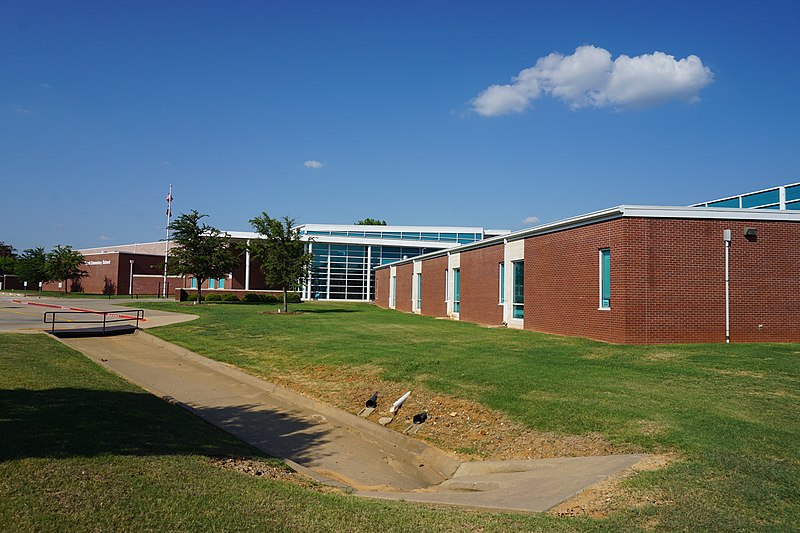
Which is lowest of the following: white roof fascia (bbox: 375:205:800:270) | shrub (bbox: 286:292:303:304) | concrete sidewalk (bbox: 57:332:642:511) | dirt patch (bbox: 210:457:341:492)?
concrete sidewalk (bbox: 57:332:642:511)

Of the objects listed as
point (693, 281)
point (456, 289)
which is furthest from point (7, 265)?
point (693, 281)

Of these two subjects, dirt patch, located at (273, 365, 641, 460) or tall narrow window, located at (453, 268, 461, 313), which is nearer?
dirt patch, located at (273, 365, 641, 460)

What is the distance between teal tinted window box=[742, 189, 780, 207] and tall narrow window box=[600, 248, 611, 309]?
80.6 ft

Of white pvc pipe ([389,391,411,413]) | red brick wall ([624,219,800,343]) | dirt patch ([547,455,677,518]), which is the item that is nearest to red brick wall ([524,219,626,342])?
red brick wall ([624,219,800,343])

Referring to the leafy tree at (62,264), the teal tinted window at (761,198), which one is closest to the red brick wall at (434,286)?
the teal tinted window at (761,198)

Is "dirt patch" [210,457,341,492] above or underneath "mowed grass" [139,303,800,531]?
underneath

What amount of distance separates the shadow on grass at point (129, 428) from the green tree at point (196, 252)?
110ft

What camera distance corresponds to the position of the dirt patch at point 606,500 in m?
5.69

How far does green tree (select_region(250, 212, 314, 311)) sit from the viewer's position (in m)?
35.1

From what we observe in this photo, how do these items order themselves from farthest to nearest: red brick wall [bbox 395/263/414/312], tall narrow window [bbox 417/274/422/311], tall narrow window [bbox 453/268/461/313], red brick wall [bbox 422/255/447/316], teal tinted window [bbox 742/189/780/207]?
A: red brick wall [bbox 395/263/414/312] < tall narrow window [bbox 417/274/422/311] < teal tinted window [bbox 742/189/780/207] < red brick wall [bbox 422/255/447/316] < tall narrow window [bbox 453/268/461/313]

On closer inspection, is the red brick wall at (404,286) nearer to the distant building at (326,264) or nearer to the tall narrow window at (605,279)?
the distant building at (326,264)

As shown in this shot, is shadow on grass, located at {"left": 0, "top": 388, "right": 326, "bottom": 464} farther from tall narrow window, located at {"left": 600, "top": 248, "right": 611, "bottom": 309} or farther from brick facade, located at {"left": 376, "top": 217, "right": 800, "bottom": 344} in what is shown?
tall narrow window, located at {"left": 600, "top": 248, "right": 611, "bottom": 309}

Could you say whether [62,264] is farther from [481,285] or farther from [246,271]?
[481,285]

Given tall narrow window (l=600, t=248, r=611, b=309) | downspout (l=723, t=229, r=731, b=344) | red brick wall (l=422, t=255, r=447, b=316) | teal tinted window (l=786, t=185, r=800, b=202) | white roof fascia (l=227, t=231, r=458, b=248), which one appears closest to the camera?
downspout (l=723, t=229, r=731, b=344)
